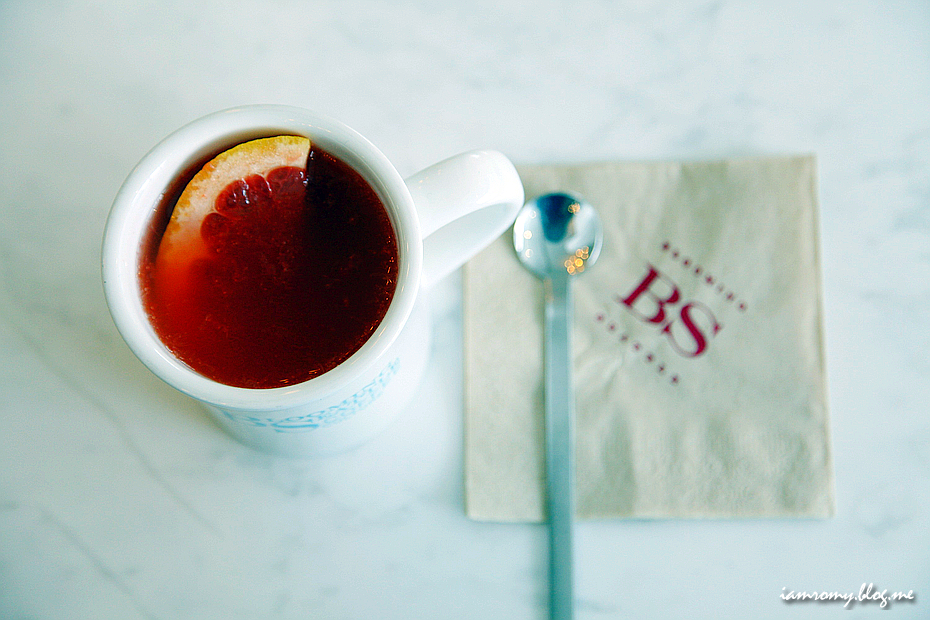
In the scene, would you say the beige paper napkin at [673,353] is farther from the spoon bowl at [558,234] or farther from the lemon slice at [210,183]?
the lemon slice at [210,183]

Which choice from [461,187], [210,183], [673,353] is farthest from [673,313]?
[210,183]

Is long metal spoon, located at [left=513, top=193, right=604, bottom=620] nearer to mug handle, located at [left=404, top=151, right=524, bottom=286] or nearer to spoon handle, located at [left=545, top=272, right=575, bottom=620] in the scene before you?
spoon handle, located at [left=545, top=272, right=575, bottom=620]

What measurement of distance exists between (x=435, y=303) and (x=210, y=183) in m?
0.21

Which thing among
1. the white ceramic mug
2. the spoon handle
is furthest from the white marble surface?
the white ceramic mug

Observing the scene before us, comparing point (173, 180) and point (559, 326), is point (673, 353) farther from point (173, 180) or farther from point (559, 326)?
point (173, 180)

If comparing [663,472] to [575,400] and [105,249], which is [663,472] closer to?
[575,400]

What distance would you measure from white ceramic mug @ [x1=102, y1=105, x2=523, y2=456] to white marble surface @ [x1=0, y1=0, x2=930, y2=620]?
0.14 meters

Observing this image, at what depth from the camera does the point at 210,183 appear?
35cm

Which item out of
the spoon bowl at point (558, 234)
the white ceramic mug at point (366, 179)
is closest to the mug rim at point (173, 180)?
the white ceramic mug at point (366, 179)

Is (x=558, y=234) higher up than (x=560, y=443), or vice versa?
(x=558, y=234)

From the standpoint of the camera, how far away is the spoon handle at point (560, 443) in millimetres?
468

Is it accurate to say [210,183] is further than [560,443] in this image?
No

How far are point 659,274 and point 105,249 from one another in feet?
1.26

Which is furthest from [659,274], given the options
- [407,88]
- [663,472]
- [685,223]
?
[407,88]
